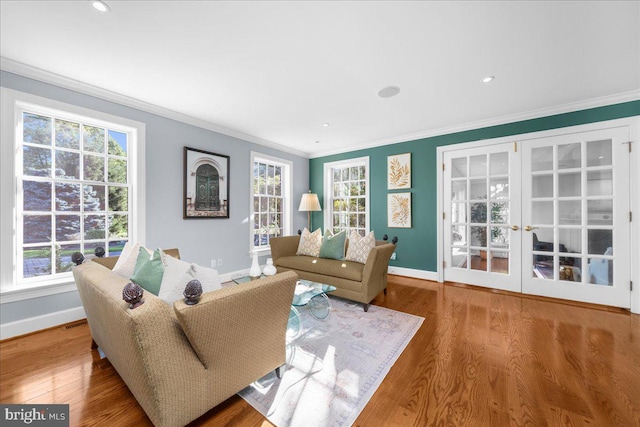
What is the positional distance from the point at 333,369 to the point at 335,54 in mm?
2528

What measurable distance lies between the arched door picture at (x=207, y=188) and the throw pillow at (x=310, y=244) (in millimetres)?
1429

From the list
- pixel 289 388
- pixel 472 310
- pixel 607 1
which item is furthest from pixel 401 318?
pixel 607 1

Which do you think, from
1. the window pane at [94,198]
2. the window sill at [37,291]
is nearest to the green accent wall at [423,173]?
the window pane at [94,198]

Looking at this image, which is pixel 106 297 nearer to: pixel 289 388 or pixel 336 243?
pixel 289 388

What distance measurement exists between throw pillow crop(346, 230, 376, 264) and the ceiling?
1.71 meters

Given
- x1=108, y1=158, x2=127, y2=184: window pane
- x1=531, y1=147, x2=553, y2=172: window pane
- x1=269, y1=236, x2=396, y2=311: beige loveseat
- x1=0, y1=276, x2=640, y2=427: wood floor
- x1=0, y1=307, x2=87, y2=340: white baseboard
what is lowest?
x1=0, y1=276, x2=640, y2=427: wood floor

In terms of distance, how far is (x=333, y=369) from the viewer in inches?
69.4

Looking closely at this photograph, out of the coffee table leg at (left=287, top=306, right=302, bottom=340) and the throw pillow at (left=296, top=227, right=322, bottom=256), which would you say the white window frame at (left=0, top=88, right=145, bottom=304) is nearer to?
the coffee table leg at (left=287, top=306, right=302, bottom=340)

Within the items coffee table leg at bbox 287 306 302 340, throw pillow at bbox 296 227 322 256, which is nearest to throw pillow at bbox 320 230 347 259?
throw pillow at bbox 296 227 322 256

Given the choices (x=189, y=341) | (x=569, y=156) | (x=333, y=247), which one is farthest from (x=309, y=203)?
(x=569, y=156)

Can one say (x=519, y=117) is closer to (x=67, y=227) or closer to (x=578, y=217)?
(x=578, y=217)

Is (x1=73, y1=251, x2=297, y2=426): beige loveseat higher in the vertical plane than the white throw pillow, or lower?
lower

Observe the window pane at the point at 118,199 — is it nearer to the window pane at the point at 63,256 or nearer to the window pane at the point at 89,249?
the window pane at the point at 89,249

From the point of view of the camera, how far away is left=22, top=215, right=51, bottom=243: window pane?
7.75 ft
